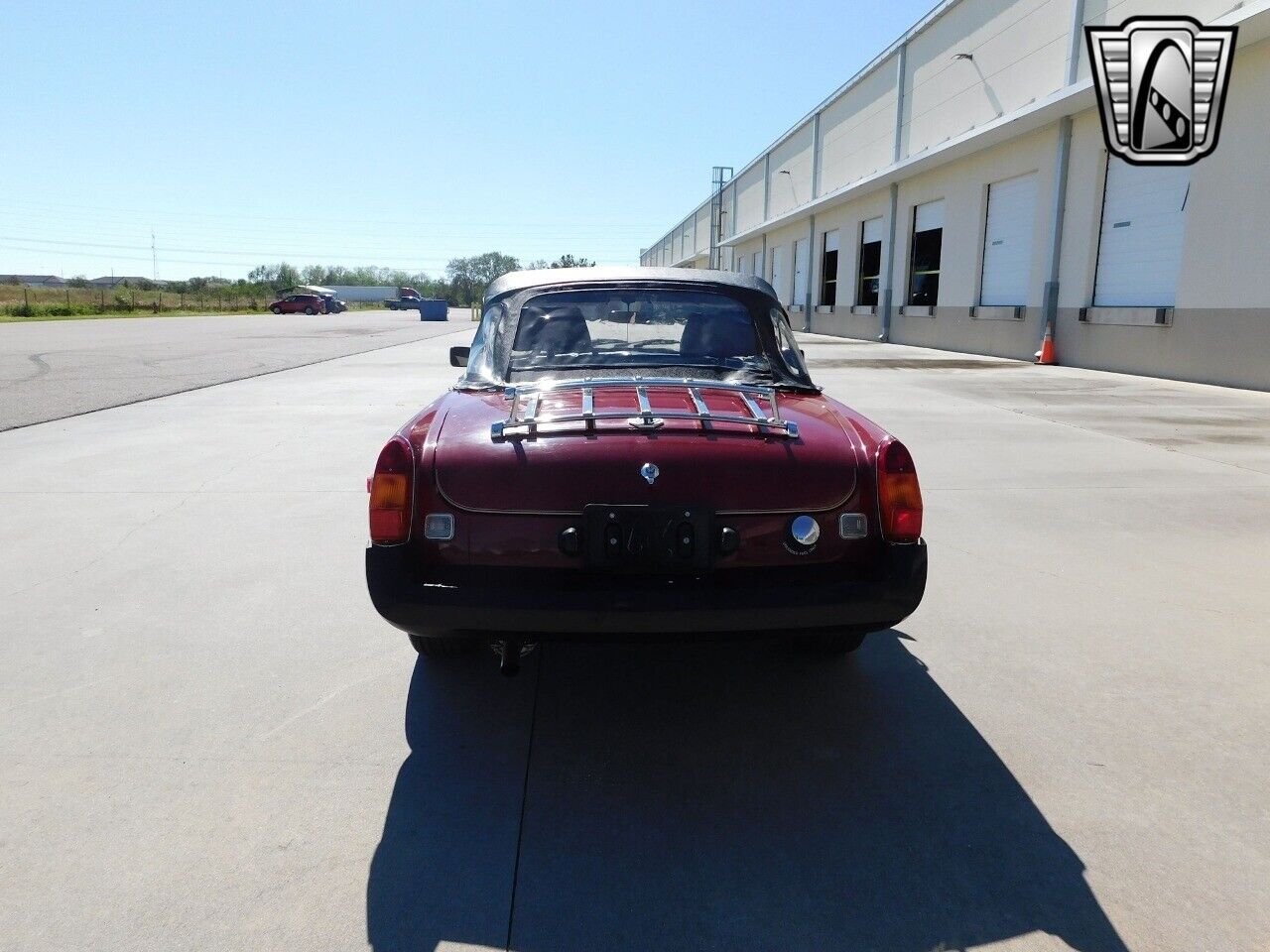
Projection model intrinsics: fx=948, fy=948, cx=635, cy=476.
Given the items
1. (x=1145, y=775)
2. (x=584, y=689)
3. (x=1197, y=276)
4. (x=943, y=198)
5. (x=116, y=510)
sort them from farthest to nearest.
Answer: (x=943, y=198), (x=1197, y=276), (x=116, y=510), (x=584, y=689), (x=1145, y=775)

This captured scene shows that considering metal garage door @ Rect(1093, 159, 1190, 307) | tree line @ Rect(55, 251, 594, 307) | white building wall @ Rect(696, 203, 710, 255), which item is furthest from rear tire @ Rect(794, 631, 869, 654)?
tree line @ Rect(55, 251, 594, 307)

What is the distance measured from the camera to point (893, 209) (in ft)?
87.5

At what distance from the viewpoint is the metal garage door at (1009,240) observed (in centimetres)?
1916

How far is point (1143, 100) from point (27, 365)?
1867 centimetres

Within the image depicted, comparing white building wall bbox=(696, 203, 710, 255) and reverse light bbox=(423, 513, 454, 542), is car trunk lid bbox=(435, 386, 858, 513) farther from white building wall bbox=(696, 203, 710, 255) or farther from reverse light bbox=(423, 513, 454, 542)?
white building wall bbox=(696, 203, 710, 255)

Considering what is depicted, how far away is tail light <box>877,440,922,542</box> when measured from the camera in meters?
3.01

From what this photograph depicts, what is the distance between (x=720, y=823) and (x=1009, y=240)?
1985cm

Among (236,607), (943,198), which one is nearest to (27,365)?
(236,607)

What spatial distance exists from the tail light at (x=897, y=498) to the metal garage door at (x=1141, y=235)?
13736mm

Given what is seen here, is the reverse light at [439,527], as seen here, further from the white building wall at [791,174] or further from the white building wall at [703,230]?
the white building wall at [703,230]

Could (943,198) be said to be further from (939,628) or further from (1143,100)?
(939,628)

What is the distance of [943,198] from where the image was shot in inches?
922

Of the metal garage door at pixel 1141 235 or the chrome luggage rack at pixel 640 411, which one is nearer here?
the chrome luggage rack at pixel 640 411

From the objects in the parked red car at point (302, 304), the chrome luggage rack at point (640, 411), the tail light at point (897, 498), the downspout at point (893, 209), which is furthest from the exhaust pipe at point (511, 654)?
the parked red car at point (302, 304)
